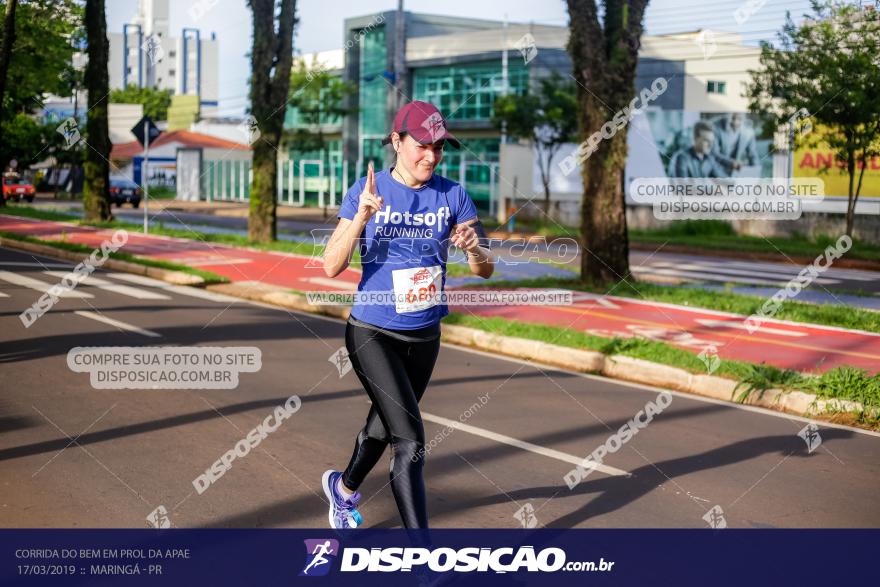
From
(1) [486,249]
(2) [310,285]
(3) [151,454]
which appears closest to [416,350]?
(1) [486,249]

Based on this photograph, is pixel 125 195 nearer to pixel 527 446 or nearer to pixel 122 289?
pixel 122 289

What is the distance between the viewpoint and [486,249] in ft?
15.7

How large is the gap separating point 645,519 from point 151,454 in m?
3.09

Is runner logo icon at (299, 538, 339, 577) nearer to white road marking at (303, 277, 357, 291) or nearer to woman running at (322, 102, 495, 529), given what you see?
woman running at (322, 102, 495, 529)

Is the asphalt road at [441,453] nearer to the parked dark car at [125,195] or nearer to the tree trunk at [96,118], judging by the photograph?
the tree trunk at [96,118]

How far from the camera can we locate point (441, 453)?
6.88 m

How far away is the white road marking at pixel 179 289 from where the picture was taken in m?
16.0

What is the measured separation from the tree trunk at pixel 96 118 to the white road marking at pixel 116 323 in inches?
833

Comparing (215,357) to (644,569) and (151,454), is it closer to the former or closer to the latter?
(151,454)

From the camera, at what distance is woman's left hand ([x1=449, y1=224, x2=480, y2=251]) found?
14.9 ft

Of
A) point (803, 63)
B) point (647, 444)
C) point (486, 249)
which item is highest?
point (803, 63)

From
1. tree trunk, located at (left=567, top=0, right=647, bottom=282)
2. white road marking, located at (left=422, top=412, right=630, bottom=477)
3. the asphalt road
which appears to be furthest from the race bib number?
tree trunk, located at (left=567, top=0, right=647, bottom=282)

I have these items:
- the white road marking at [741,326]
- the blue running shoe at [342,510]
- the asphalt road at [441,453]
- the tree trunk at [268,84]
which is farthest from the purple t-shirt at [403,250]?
the tree trunk at [268,84]

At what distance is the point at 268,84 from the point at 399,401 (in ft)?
67.2
